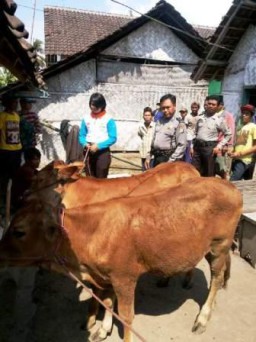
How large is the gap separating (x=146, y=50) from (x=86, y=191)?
10385 mm

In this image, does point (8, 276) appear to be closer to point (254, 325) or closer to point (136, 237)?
point (136, 237)

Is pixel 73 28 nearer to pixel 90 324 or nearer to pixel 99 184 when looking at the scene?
pixel 99 184

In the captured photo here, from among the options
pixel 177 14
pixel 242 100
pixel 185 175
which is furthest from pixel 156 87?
pixel 185 175

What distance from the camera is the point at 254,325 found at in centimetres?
365

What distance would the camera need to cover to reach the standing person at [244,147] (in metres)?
6.19

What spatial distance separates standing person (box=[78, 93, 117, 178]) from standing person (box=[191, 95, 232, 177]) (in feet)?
5.82

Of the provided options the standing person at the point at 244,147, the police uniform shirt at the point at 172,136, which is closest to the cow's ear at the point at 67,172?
the police uniform shirt at the point at 172,136

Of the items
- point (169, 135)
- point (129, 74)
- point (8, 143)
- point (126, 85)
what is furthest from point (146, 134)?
point (129, 74)

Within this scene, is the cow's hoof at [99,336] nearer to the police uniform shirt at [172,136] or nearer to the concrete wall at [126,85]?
the police uniform shirt at [172,136]

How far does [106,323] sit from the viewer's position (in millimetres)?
3518

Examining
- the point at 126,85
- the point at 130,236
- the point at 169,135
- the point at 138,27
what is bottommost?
the point at 130,236

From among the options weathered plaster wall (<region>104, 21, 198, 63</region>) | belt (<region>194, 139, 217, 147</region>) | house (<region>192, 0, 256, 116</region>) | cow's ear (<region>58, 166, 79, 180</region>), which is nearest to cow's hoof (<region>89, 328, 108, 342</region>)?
cow's ear (<region>58, 166, 79, 180</region>)

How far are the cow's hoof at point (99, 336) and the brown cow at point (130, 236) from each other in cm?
28

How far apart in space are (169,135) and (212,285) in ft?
8.59
